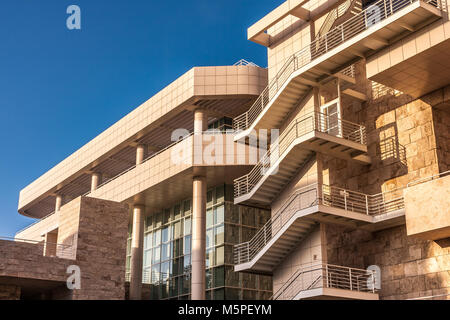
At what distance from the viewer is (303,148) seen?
2919 cm

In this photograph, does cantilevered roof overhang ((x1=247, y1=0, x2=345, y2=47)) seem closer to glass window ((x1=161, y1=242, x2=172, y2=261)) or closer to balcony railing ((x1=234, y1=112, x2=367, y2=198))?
balcony railing ((x1=234, y1=112, x2=367, y2=198))

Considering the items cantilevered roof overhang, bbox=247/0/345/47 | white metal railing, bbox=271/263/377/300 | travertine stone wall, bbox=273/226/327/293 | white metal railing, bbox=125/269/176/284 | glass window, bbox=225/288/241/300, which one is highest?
cantilevered roof overhang, bbox=247/0/345/47

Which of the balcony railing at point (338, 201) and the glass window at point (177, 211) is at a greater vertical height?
the glass window at point (177, 211)

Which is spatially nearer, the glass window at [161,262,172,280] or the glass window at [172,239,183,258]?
the glass window at [172,239,183,258]

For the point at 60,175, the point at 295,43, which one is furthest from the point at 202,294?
the point at 60,175

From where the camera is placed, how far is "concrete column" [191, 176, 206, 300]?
3709 cm

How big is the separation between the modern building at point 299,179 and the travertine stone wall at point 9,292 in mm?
127

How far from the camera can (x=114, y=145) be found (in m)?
48.2

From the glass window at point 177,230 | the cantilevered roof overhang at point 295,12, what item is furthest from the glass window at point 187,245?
the cantilevered roof overhang at point 295,12

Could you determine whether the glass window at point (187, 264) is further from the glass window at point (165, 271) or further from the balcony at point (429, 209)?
the balcony at point (429, 209)

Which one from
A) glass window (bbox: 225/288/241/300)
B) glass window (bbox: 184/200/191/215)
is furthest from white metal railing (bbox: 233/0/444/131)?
glass window (bbox: 225/288/241/300)

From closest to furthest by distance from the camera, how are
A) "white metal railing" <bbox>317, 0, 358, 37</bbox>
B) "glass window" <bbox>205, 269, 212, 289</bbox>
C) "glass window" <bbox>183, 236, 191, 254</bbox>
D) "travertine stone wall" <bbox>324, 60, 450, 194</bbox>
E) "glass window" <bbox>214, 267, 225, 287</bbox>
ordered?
"travertine stone wall" <bbox>324, 60, 450, 194</bbox> < "white metal railing" <bbox>317, 0, 358, 37</bbox> < "glass window" <bbox>214, 267, 225, 287</bbox> < "glass window" <bbox>205, 269, 212, 289</bbox> < "glass window" <bbox>183, 236, 191, 254</bbox>

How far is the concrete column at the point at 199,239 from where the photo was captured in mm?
37094

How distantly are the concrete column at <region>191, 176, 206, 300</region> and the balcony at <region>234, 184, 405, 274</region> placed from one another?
6783mm
